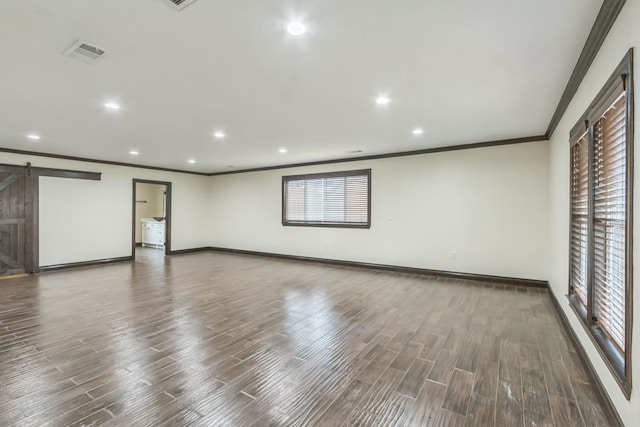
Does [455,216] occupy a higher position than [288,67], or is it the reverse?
[288,67]

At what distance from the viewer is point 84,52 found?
2336 mm

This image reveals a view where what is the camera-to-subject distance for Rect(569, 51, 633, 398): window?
1.68 m

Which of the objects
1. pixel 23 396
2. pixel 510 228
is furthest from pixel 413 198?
pixel 23 396

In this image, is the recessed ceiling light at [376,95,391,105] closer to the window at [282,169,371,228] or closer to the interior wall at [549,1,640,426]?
the interior wall at [549,1,640,426]

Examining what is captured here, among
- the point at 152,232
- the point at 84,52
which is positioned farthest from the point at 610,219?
the point at 152,232

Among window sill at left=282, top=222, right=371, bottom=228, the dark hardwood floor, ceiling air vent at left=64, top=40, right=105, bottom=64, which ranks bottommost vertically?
the dark hardwood floor

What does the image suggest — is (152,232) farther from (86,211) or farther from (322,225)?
(322,225)

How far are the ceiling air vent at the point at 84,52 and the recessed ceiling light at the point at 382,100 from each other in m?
2.52

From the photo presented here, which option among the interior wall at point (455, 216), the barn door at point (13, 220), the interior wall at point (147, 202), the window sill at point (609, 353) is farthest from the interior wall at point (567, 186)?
the interior wall at point (147, 202)

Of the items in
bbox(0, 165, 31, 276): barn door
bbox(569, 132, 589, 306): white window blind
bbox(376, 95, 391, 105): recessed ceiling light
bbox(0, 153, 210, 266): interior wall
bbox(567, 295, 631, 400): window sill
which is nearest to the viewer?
bbox(567, 295, 631, 400): window sill

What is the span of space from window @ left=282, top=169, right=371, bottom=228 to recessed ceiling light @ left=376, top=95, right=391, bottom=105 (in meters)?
3.31

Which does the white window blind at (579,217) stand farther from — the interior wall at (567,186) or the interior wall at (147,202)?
the interior wall at (147,202)

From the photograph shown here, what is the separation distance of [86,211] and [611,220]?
29.0ft

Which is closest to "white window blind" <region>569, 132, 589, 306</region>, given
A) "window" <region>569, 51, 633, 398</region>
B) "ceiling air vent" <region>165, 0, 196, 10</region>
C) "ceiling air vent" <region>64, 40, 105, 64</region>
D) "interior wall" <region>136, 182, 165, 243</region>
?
"window" <region>569, 51, 633, 398</region>
